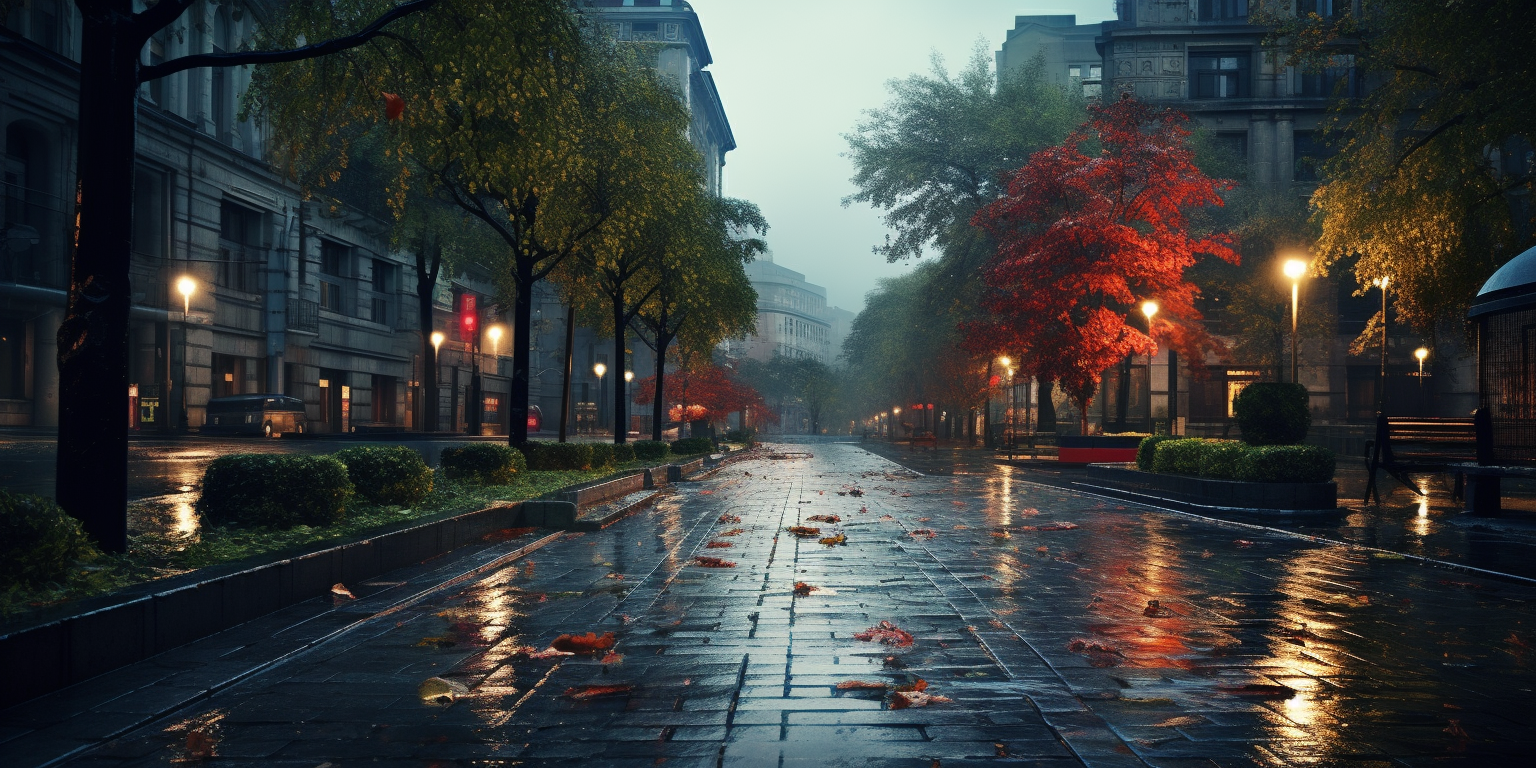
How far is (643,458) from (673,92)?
876 cm

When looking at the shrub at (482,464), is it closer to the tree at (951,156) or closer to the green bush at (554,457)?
the green bush at (554,457)

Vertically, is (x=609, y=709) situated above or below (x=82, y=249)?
below

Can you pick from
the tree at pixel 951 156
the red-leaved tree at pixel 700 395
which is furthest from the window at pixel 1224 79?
the red-leaved tree at pixel 700 395

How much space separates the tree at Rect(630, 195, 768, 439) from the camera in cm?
2680

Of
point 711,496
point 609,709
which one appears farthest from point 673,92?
point 609,709

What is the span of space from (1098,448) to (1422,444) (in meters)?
12.9

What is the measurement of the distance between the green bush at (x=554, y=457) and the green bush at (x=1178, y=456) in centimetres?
1046

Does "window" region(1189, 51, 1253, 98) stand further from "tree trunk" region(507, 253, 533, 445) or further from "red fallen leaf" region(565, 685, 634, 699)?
"red fallen leaf" region(565, 685, 634, 699)

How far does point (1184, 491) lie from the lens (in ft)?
56.3

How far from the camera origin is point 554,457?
64.6 ft

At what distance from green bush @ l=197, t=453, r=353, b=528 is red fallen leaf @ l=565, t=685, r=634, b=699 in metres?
5.02

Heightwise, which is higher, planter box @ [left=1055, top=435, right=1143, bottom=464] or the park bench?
the park bench

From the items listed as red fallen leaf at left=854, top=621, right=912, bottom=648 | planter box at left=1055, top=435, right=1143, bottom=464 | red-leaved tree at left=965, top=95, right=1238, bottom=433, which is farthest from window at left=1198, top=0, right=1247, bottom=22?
red fallen leaf at left=854, top=621, right=912, bottom=648

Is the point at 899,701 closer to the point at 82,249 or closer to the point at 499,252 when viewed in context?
the point at 82,249
